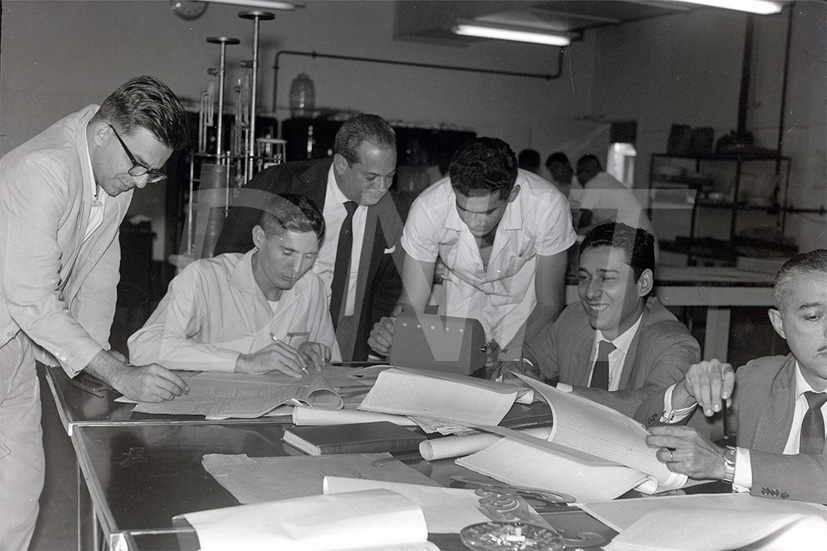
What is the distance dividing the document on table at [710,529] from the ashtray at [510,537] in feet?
0.24

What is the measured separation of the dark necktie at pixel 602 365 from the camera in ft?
7.18

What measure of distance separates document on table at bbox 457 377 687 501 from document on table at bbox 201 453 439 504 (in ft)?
0.42

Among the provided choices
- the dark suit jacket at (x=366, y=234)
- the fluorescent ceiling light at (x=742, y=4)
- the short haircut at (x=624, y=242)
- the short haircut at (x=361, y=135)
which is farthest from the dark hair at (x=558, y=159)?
the short haircut at (x=624, y=242)

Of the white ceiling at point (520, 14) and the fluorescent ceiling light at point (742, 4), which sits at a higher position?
the white ceiling at point (520, 14)

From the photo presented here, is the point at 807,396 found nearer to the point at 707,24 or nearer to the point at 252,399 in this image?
the point at 252,399

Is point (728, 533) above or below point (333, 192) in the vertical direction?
below

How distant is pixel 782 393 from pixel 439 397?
63 centimetres

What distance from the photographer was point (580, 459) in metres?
1.20

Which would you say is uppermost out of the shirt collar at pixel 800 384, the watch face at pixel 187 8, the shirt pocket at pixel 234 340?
the watch face at pixel 187 8

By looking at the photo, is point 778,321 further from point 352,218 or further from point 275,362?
point 352,218

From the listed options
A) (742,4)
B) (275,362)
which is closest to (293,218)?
(275,362)

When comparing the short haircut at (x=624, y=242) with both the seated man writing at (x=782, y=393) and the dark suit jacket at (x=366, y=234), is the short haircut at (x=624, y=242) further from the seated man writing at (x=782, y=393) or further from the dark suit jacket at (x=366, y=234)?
the dark suit jacket at (x=366, y=234)

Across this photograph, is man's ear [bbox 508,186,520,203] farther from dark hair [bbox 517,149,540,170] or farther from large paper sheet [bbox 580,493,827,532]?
dark hair [bbox 517,149,540,170]

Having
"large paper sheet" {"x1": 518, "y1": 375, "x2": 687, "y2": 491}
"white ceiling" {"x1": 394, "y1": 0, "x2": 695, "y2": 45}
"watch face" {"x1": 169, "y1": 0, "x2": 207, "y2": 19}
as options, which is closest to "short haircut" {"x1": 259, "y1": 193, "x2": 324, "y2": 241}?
"large paper sheet" {"x1": 518, "y1": 375, "x2": 687, "y2": 491}
